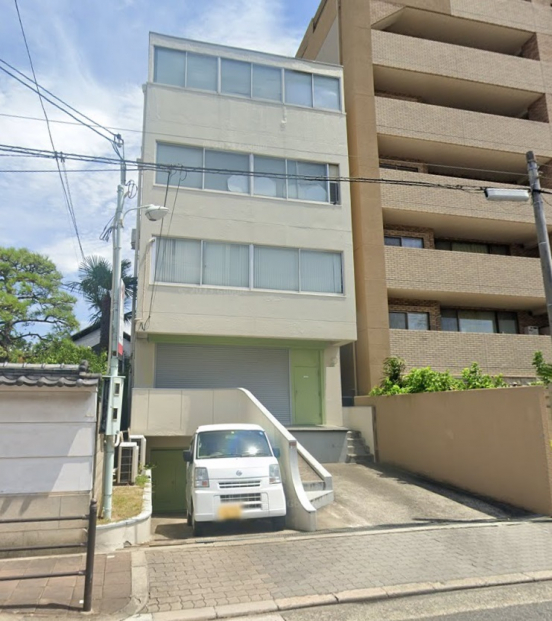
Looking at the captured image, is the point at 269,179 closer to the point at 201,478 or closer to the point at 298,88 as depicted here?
the point at 298,88

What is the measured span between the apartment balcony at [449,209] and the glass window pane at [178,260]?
740 cm

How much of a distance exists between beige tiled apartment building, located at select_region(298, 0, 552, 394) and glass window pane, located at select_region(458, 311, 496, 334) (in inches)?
1.7

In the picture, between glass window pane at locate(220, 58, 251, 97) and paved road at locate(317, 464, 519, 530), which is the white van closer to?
paved road at locate(317, 464, 519, 530)

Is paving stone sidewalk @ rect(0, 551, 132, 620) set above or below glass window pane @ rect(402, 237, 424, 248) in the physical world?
below

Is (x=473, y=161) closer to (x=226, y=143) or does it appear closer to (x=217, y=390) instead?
(x=226, y=143)

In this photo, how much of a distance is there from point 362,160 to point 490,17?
9632 mm

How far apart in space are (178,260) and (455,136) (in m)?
12.0

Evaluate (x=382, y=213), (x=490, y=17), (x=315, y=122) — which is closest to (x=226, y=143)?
(x=315, y=122)

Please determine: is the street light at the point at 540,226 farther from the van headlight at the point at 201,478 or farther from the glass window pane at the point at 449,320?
the glass window pane at the point at 449,320

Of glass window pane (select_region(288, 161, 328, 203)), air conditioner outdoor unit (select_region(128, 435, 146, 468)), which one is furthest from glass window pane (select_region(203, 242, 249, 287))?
air conditioner outdoor unit (select_region(128, 435, 146, 468))

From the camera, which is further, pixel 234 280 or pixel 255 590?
pixel 234 280

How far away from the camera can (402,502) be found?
34.0 ft

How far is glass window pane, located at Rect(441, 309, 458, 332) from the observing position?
20.2 meters

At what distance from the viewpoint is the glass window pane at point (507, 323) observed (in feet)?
69.0
